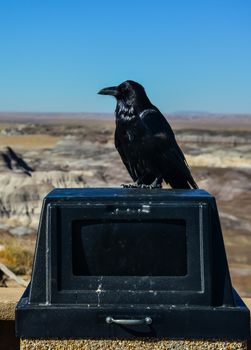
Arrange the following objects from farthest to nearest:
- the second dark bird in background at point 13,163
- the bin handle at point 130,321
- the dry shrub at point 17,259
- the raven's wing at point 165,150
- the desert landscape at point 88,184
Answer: the second dark bird in background at point 13,163
the desert landscape at point 88,184
the dry shrub at point 17,259
the raven's wing at point 165,150
the bin handle at point 130,321

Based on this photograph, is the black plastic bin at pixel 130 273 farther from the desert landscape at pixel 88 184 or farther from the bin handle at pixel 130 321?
the desert landscape at pixel 88 184

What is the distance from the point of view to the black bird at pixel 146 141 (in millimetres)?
3617

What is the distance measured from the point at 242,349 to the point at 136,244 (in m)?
0.60

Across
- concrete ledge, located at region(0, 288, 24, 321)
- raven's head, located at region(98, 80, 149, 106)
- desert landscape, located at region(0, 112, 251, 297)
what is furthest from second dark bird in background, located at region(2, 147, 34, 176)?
raven's head, located at region(98, 80, 149, 106)

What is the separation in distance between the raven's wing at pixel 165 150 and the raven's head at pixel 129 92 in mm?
98

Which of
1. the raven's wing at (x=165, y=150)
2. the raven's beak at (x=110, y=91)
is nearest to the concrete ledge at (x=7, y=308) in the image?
the raven's wing at (x=165, y=150)

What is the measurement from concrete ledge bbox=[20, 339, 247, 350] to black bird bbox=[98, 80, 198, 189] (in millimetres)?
1027

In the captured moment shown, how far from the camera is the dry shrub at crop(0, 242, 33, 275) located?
32.3ft

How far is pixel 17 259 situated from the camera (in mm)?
10414

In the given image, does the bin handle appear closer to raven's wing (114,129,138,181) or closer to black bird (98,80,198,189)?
black bird (98,80,198,189)

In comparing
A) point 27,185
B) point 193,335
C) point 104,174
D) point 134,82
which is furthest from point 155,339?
point 104,174

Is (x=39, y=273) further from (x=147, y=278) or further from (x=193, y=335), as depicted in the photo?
(x=193, y=335)

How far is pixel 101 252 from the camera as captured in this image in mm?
2881

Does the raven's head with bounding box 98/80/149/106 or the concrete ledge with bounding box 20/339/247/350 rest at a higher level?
the raven's head with bounding box 98/80/149/106
